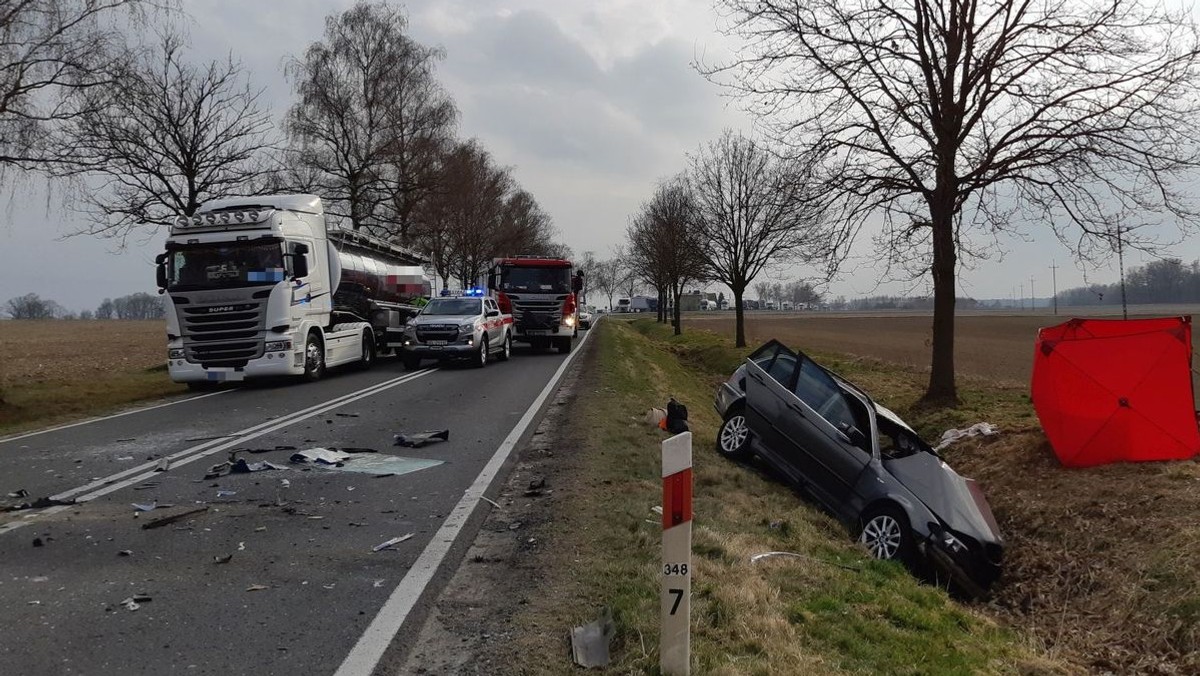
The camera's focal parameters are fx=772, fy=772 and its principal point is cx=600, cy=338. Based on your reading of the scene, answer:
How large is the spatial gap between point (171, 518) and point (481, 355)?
14.1 meters

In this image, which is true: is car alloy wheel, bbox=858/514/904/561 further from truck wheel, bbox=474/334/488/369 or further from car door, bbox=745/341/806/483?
truck wheel, bbox=474/334/488/369

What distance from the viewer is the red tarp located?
7984 millimetres

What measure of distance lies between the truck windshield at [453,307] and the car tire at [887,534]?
14534 millimetres

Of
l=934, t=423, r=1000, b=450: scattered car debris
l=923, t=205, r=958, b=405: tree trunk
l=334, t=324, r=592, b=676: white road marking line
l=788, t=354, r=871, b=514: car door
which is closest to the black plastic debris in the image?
l=334, t=324, r=592, b=676: white road marking line

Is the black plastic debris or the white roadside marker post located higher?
the white roadside marker post

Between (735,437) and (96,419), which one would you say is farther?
(96,419)

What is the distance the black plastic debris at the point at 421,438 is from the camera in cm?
888

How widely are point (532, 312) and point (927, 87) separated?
14.3m

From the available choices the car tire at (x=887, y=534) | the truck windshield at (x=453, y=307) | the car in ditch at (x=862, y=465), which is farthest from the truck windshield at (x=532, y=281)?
the car tire at (x=887, y=534)

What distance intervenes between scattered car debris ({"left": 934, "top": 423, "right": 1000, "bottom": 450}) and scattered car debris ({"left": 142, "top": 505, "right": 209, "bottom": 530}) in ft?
31.7

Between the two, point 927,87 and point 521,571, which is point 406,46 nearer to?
point 927,87

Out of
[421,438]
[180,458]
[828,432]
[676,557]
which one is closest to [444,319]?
[421,438]

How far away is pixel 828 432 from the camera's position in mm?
7988

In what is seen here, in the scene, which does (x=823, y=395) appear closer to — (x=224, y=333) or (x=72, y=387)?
(x=224, y=333)
